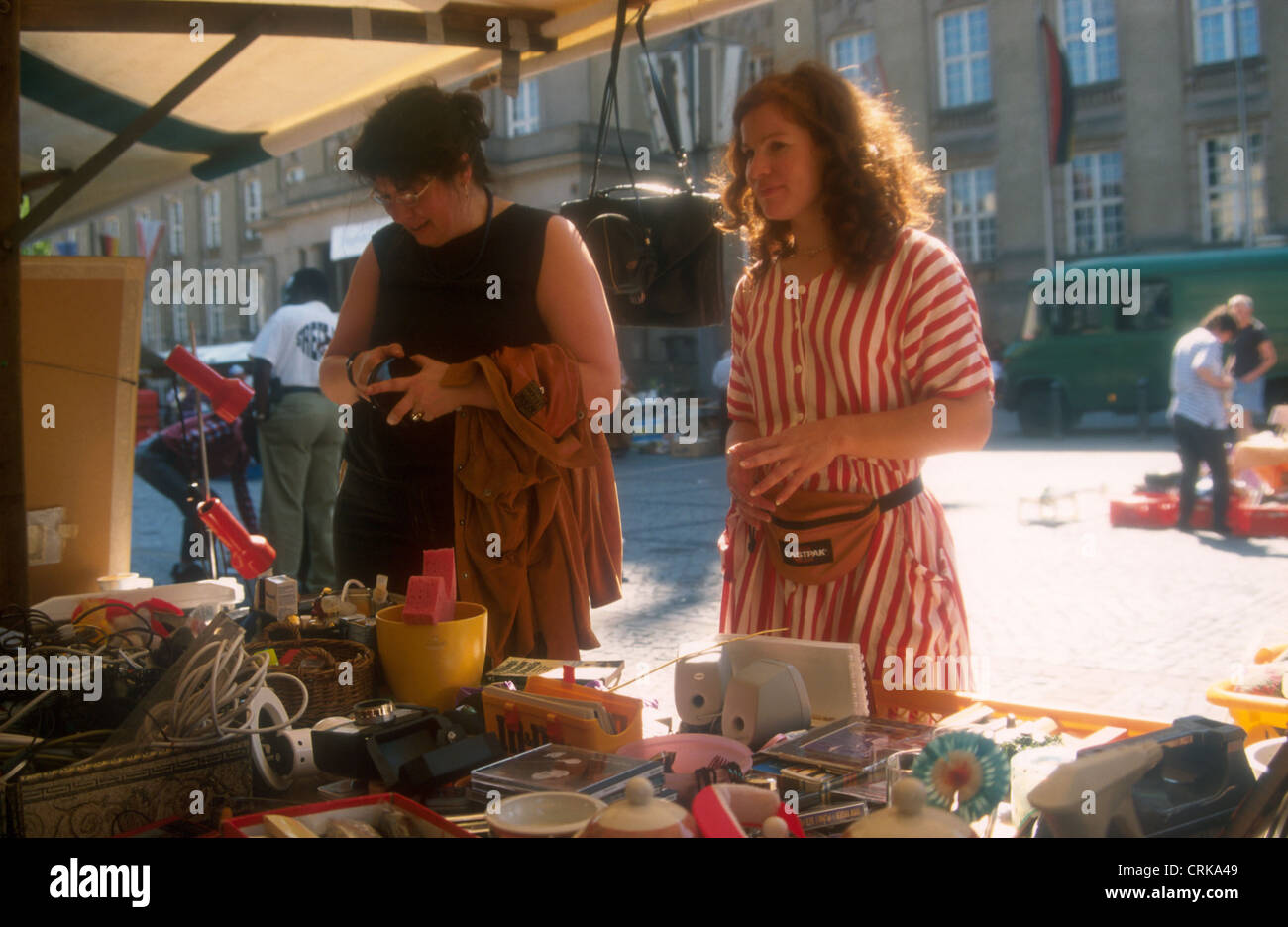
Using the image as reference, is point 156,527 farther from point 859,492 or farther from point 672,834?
point 672,834

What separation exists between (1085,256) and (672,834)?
75.7 ft

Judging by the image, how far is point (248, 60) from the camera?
11.0ft

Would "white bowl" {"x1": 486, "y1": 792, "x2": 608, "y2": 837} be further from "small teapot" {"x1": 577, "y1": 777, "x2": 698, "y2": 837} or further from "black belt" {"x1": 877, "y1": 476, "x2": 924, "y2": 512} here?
"black belt" {"x1": 877, "y1": 476, "x2": 924, "y2": 512}

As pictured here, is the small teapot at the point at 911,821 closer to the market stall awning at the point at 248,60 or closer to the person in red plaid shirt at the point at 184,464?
the market stall awning at the point at 248,60

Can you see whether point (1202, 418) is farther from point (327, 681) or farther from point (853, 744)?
Answer: point (327, 681)

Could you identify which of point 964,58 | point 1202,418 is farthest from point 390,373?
point 964,58

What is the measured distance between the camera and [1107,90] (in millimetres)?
22484

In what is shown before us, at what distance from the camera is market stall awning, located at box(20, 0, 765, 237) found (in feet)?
8.55

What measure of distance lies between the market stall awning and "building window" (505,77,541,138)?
21.2m

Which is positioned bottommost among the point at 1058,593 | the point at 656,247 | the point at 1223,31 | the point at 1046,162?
the point at 1058,593

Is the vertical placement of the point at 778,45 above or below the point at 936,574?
above

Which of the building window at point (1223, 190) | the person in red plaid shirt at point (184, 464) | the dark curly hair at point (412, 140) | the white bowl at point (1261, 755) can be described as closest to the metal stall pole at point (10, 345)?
the dark curly hair at point (412, 140)

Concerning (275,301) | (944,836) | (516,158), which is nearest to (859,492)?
(944,836)

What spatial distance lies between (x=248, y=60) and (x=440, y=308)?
64.9 inches
